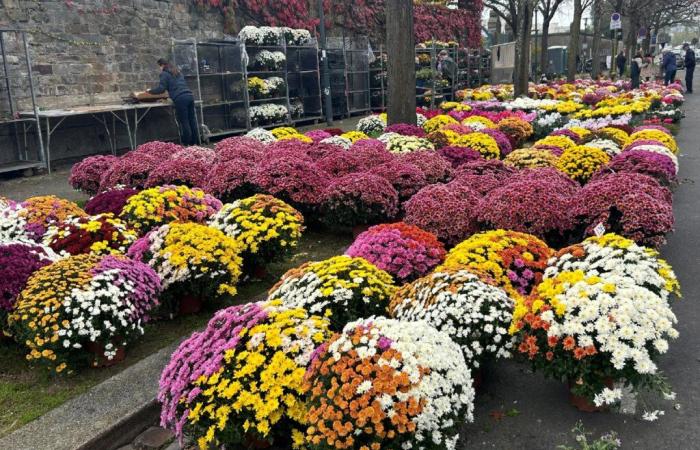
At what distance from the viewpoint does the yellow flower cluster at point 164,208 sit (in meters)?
5.93

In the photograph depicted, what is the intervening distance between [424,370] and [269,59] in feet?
50.1

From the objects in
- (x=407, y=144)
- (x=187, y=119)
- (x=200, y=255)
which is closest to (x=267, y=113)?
(x=187, y=119)

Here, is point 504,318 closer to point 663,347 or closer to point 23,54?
point 663,347

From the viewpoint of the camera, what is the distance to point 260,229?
5535mm

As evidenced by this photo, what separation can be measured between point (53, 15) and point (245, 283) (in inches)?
387

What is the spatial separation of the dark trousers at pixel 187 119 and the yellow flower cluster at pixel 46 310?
975cm

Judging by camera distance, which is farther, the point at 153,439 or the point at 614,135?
the point at 614,135

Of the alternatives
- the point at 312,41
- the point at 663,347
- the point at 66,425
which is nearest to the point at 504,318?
the point at 663,347

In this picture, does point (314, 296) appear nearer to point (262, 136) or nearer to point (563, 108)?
point (262, 136)

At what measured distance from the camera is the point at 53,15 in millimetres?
12430

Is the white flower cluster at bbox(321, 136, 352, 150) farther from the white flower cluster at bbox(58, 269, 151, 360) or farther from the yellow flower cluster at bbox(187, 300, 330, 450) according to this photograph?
the yellow flower cluster at bbox(187, 300, 330, 450)

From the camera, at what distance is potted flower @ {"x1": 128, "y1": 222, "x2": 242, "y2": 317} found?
477 cm

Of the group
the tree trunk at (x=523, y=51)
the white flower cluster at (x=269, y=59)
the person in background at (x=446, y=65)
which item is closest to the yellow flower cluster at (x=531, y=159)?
the white flower cluster at (x=269, y=59)

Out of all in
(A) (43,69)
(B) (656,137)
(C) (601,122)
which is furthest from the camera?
(C) (601,122)
